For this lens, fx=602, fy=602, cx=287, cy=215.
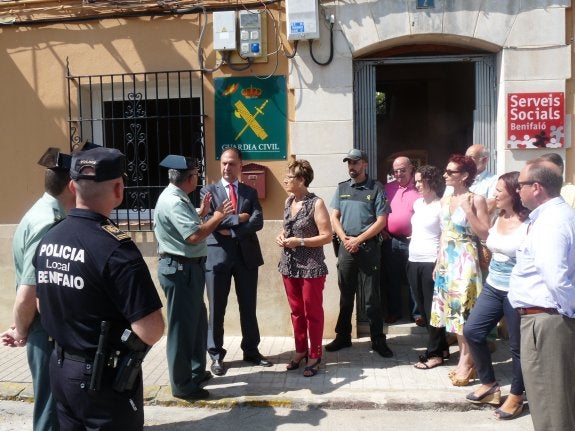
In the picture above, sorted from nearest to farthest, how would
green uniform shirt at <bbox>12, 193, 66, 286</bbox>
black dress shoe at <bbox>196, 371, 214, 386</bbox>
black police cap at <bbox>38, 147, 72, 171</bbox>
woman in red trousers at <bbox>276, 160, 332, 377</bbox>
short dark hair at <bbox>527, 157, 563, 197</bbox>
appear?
short dark hair at <bbox>527, 157, 563, 197</bbox>, green uniform shirt at <bbox>12, 193, 66, 286</bbox>, black police cap at <bbox>38, 147, 72, 171</bbox>, black dress shoe at <bbox>196, 371, 214, 386</bbox>, woman in red trousers at <bbox>276, 160, 332, 377</bbox>

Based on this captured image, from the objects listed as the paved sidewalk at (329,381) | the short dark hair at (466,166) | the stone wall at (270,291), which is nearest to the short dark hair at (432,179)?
the short dark hair at (466,166)

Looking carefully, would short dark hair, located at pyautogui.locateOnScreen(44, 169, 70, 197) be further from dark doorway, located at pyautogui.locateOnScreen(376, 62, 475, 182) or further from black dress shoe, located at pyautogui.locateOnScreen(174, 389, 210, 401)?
dark doorway, located at pyautogui.locateOnScreen(376, 62, 475, 182)

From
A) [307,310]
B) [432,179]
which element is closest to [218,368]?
[307,310]

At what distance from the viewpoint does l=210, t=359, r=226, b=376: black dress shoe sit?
5.38 metres

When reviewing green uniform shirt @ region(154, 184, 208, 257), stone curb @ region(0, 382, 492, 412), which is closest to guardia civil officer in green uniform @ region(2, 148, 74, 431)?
green uniform shirt @ region(154, 184, 208, 257)

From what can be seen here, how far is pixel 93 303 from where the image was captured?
Result: 102 inches

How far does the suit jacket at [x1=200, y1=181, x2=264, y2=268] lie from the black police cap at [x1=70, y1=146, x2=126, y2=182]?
8.64 ft

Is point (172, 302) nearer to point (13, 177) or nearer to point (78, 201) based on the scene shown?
point (78, 201)

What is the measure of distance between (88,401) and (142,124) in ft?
15.1

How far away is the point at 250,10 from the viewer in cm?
638

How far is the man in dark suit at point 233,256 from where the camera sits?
543 cm

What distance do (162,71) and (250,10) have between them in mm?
1160

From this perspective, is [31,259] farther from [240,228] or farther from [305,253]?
[305,253]

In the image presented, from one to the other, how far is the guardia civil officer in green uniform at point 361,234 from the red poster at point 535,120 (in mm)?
1575
